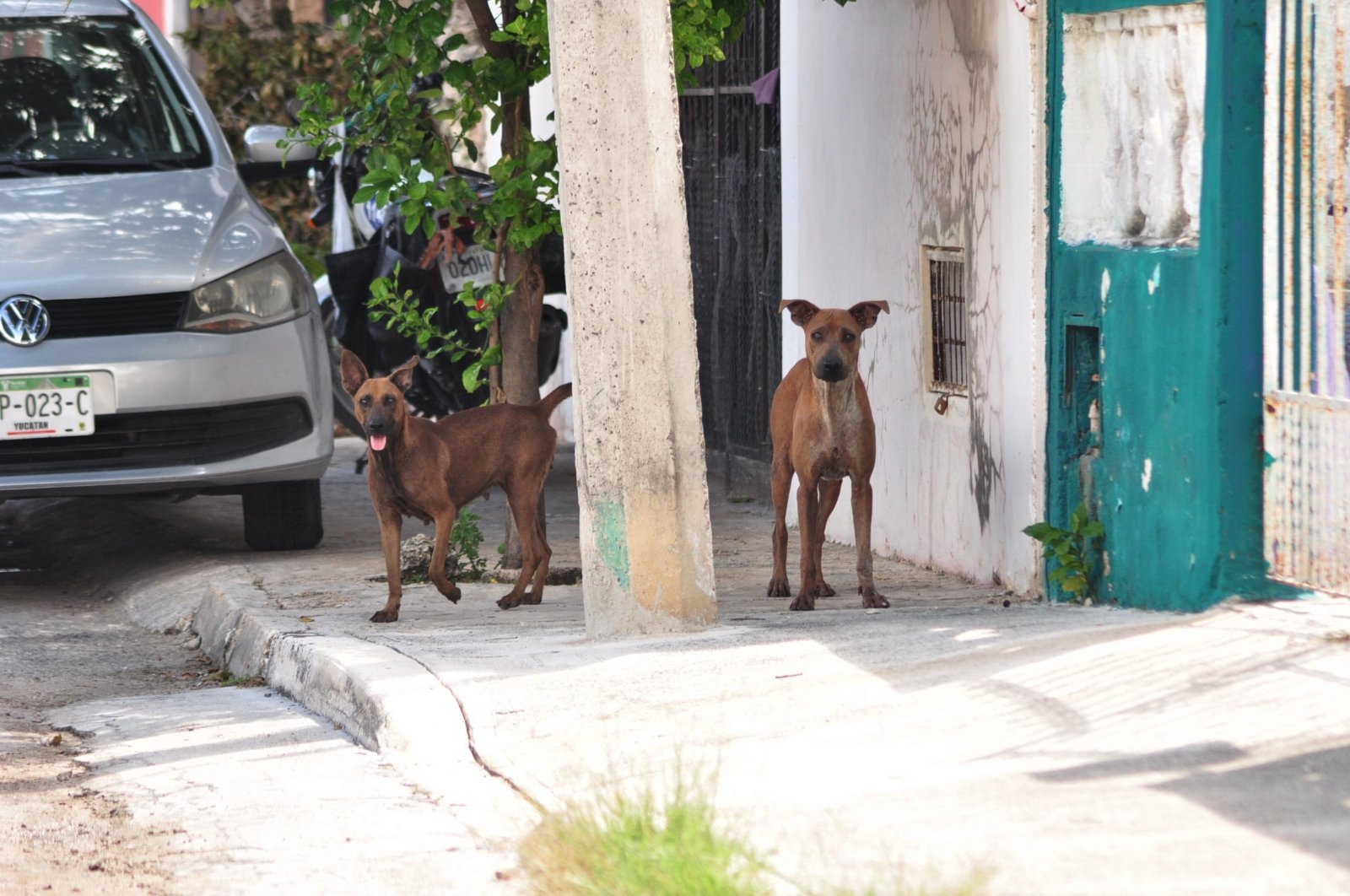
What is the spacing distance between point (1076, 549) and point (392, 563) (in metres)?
2.47

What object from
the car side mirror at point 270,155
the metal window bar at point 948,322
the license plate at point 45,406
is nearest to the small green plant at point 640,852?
the metal window bar at point 948,322

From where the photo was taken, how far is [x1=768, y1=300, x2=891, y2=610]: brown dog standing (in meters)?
7.17

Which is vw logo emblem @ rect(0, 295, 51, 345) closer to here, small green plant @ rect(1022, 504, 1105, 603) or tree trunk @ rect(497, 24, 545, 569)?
tree trunk @ rect(497, 24, 545, 569)

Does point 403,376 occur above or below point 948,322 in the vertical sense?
below

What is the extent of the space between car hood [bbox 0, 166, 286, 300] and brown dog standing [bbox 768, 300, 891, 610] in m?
2.43

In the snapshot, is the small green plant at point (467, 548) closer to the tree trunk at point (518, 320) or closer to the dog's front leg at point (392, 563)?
the tree trunk at point (518, 320)

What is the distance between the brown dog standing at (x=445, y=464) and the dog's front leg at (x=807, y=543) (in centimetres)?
96

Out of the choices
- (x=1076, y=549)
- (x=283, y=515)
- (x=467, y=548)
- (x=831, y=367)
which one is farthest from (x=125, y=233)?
(x=1076, y=549)

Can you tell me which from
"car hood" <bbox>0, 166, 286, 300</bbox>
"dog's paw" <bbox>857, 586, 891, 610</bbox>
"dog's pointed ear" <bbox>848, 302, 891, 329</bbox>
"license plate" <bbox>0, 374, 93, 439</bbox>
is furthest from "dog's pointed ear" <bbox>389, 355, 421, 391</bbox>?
"dog's paw" <bbox>857, 586, 891, 610</bbox>

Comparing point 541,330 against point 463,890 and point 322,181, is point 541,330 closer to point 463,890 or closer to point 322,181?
point 322,181

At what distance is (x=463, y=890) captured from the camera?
13.5 feet

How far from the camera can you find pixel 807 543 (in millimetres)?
7234

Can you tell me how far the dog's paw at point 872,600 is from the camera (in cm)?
709

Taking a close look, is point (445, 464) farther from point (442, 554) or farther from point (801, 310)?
point (801, 310)
